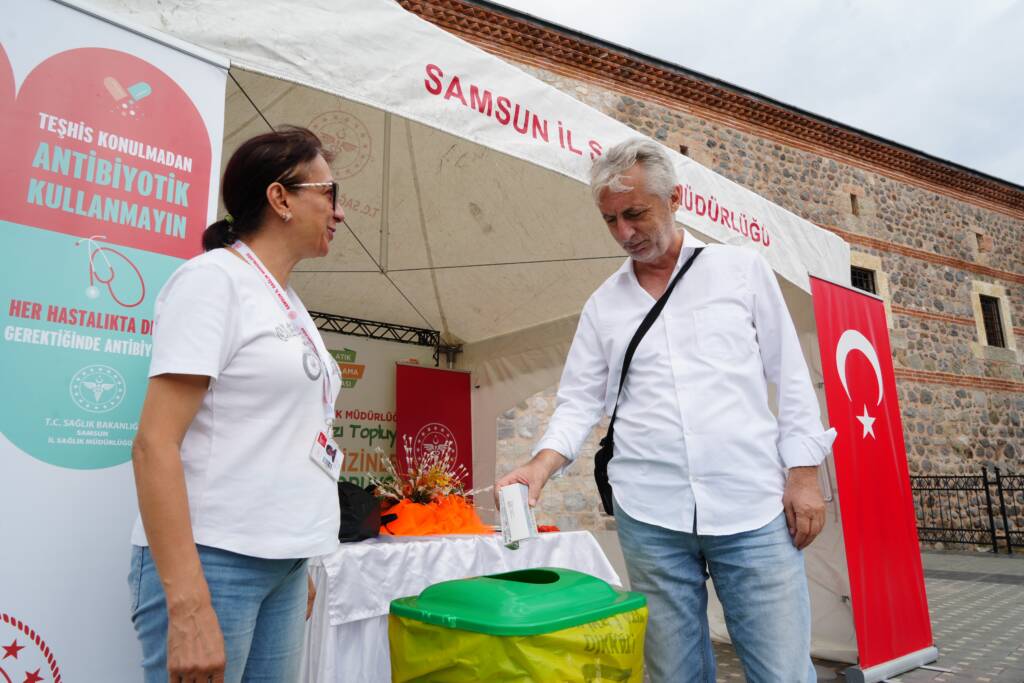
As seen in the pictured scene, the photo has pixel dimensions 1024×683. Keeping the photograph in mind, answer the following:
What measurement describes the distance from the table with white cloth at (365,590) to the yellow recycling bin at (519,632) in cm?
81

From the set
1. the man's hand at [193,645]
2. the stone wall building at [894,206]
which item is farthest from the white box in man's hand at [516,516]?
the stone wall building at [894,206]

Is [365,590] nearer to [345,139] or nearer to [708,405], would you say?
[708,405]

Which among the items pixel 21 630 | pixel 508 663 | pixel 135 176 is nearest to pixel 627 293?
pixel 508 663

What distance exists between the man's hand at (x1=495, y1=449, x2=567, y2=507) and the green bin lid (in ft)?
0.60

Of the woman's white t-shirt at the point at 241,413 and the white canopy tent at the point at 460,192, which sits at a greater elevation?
the white canopy tent at the point at 460,192

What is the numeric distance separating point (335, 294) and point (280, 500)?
416 centimetres

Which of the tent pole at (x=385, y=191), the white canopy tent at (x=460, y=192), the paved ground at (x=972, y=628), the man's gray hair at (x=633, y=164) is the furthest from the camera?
the paved ground at (x=972, y=628)

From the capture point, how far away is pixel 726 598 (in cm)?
147

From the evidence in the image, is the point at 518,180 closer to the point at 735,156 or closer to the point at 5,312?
the point at 5,312

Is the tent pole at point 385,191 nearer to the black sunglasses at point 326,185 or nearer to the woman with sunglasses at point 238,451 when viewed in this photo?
the black sunglasses at point 326,185

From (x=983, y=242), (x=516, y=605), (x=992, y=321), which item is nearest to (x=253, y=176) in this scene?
(x=516, y=605)

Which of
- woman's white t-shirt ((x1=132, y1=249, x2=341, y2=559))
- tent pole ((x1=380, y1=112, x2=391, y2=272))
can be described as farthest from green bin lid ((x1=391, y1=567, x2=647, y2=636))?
tent pole ((x1=380, y1=112, x2=391, y2=272))

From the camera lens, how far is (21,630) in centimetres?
124

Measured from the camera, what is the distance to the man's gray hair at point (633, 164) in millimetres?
1565
